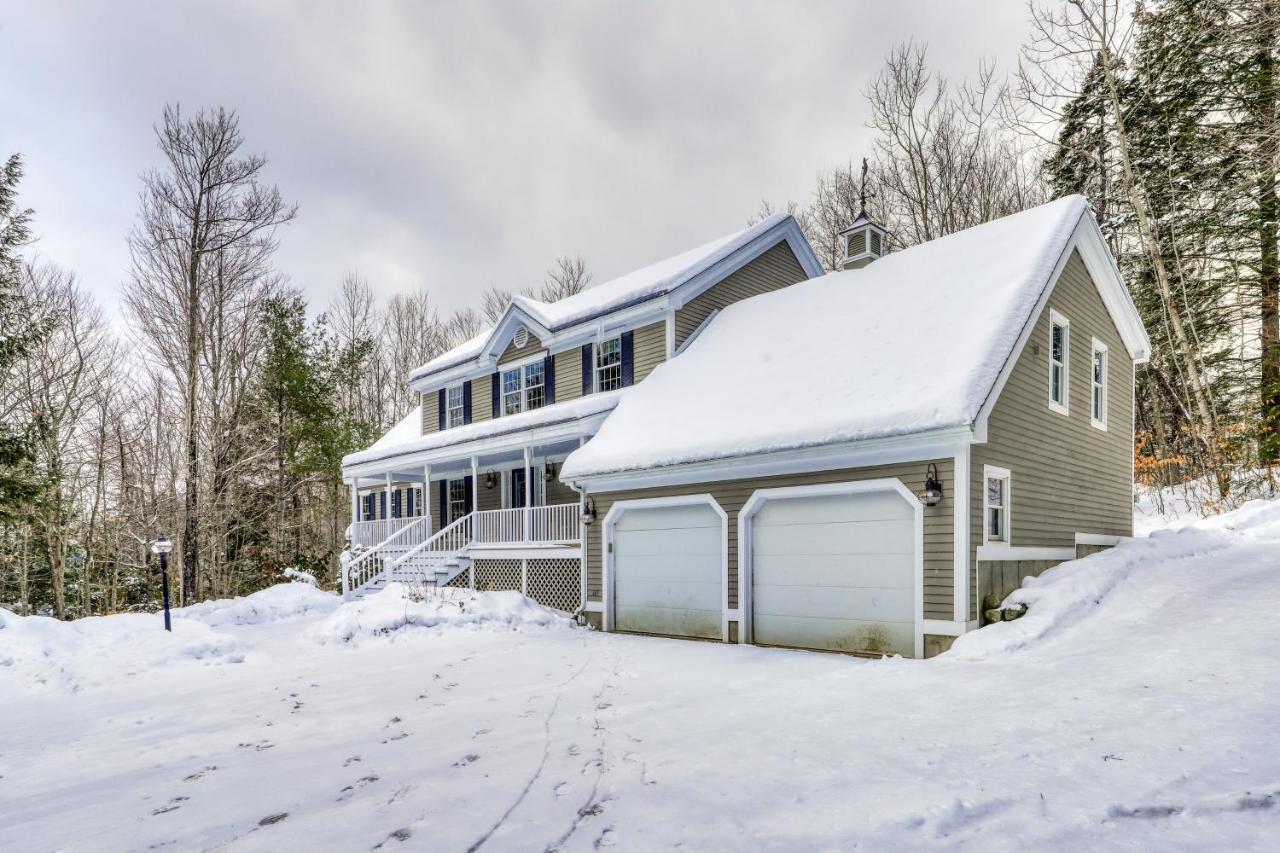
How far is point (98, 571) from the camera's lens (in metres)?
25.6

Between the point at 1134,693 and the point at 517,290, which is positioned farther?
the point at 517,290

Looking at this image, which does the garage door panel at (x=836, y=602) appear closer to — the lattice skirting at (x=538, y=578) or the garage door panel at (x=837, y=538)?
the garage door panel at (x=837, y=538)

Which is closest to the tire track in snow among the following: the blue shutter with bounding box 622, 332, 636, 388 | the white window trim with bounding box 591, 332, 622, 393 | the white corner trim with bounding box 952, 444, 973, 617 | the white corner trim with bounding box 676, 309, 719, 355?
the white corner trim with bounding box 952, 444, 973, 617

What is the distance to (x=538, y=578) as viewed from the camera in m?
14.9

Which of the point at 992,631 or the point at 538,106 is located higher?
the point at 538,106

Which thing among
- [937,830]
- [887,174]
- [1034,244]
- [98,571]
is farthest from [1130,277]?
[98,571]

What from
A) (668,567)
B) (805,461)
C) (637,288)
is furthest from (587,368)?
(805,461)

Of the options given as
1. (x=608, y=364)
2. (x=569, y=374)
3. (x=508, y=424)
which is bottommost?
(x=508, y=424)

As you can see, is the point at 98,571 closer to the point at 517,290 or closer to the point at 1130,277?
the point at 517,290

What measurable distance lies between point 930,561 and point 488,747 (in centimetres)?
572

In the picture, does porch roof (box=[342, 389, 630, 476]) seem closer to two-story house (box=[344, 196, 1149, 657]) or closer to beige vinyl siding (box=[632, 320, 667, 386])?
two-story house (box=[344, 196, 1149, 657])

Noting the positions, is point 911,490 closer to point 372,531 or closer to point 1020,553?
point 1020,553

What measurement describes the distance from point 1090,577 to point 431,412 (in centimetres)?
1712

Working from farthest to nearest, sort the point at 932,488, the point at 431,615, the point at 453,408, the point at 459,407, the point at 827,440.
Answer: the point at 453,408 < the point at 459,407 < the point at 431,615 < the point at 827,440 < the point at 932,488
